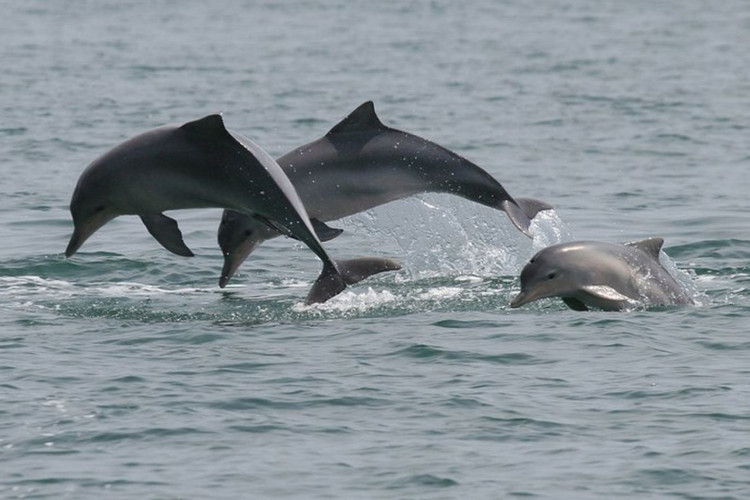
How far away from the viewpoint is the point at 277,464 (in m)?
10.7

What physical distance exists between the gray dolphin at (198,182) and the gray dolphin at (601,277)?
1.68 m

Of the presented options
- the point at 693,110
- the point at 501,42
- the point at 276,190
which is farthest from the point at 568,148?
the point at 501,42

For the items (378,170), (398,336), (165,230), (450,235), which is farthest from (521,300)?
(450,235)

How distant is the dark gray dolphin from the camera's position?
646 inches

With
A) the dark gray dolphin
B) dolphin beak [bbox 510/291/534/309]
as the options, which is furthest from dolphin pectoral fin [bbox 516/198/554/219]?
dolphin beak [bbox 510/291/534/309]

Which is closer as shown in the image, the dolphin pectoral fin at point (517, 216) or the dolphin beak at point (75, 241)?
the dolphin beak at point (75, 241)

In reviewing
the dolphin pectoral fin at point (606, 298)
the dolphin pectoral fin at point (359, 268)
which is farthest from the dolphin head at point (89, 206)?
the dolphin pectoral fin at point (606, 298)

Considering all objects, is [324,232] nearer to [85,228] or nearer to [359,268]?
[359,268]

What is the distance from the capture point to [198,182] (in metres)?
14.7

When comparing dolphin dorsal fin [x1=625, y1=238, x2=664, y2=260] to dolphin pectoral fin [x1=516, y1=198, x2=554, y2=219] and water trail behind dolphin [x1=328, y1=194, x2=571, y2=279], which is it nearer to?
dolphin pectoral fin [x1=516, y1=198, x2=554, y2=219]

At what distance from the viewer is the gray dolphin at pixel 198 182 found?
14547 millimetres

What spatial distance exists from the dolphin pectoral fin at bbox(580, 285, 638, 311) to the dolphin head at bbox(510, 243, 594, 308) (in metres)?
0.07

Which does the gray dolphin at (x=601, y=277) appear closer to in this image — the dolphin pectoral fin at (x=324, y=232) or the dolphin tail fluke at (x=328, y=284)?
the dolphin tail fluke at (x=328, y=284)

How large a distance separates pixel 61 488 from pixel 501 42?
43149 millimetres
